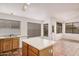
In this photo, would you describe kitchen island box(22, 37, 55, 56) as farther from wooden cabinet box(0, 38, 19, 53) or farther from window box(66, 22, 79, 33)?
window box(66, 22, 79, 33)

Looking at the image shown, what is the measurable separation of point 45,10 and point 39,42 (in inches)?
20.5

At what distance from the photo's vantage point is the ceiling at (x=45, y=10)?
Result: 57.8 inches

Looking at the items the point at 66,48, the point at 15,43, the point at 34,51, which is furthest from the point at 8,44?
the point at 66,48

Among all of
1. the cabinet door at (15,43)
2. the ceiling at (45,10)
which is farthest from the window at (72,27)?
the cabinet door at (15,43)


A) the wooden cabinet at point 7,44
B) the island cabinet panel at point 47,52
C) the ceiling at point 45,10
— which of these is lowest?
the island cabinet panel at point 47,52

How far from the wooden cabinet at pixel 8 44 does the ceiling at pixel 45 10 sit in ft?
1.33

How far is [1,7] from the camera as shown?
1444mm

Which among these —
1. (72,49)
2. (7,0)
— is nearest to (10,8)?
(7,0)

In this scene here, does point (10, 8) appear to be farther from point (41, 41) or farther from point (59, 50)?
point (59, 50)

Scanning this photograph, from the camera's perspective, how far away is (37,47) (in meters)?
1.46

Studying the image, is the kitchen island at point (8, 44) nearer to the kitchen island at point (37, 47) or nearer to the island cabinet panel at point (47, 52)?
the kitchen island at point (37, 47)

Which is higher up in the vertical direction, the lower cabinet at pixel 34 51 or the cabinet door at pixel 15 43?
the cabinet door at pixel 15 43

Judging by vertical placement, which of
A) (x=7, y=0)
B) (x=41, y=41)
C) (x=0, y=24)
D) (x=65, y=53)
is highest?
(x=7, y=0)

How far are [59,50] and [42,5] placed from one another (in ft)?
2.42
